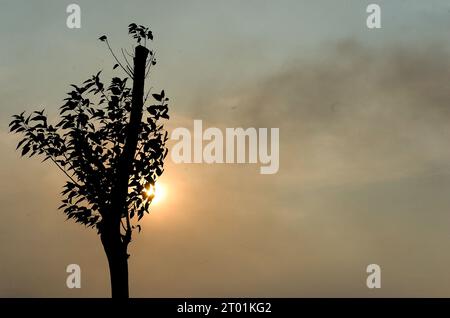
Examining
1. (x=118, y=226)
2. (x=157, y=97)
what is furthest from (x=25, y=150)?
(x=157, y=97)

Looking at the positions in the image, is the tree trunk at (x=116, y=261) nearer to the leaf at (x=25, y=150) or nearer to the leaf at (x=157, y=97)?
the leaf at (x=25, y=150)

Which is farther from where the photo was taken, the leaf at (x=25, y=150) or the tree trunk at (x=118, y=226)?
the leaf at (x=25, y=150)

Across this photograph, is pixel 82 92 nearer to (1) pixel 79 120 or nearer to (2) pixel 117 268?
(1) pixel 79 120

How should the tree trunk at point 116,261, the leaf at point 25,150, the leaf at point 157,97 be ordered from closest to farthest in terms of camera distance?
1. the tree trunk at point 116,261
2. the leaf at point 25,150
3. the leaf at point 157,97

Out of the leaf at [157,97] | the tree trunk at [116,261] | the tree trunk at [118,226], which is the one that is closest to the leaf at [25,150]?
the tree trunk at [118,226]

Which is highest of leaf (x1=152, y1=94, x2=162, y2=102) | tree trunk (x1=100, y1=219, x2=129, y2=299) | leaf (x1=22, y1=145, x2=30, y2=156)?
leaf (x1=152, y1=94, x2=162, y2=102)

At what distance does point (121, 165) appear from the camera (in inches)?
694

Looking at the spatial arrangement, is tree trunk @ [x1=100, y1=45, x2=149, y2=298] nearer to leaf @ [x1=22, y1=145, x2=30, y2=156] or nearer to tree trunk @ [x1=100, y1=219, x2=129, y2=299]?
tree trunk @ [x1=100, y1=219, x2=129, y2=299]

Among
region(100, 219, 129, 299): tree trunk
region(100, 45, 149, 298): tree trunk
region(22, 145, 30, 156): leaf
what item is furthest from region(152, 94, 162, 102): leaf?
region(22, 145, 30, 156): leaf

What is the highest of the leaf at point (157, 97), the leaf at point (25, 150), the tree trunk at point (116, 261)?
the leaf at point (157, 97)

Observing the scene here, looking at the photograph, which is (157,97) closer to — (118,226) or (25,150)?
(118,226)

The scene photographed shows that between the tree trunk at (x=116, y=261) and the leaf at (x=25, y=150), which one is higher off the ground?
the leaf at (x=25, y=150)
